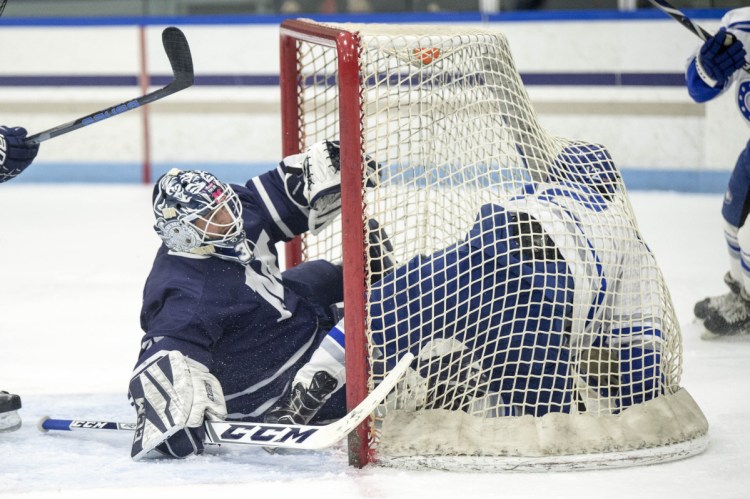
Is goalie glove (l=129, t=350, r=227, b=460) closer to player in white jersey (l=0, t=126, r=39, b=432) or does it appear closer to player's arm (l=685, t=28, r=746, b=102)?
player in white jersey (l=0, t=126, r=39, b=432)

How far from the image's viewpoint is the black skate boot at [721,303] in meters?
3.39

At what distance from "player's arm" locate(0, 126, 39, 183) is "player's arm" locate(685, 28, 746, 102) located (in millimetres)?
1813

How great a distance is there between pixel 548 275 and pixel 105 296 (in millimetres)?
2244

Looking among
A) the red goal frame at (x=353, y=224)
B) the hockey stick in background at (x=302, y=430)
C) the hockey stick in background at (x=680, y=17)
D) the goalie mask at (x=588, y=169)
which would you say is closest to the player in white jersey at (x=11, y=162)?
the hockey stick in background at (x=302, y=430)

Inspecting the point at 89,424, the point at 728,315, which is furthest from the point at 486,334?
the point at 728,315

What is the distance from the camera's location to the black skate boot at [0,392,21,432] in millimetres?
2562

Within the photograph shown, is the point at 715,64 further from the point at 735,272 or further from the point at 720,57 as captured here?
the point at 735,272

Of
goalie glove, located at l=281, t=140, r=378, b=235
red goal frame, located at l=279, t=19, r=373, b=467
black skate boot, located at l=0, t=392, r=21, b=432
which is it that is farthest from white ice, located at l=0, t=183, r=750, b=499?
goalie glove, located at l=281, t=140, r=378, b=235

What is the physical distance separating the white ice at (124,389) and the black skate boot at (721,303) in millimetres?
95

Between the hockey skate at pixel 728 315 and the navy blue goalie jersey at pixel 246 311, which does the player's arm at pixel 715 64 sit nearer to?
the hockey skate at pixel 728 315

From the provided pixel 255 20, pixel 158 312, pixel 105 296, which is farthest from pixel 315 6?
pixel 158 312

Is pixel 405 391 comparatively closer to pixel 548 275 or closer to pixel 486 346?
pixel 486 346

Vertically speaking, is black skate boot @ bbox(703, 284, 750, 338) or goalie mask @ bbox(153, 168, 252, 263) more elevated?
goalie mask @ bbox(153, 168, 252, 263)

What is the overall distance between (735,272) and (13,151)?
6.95ft
